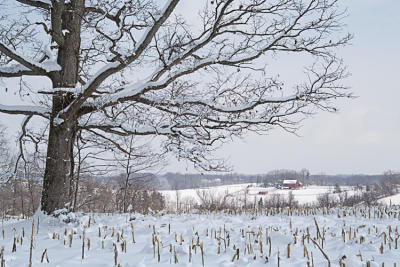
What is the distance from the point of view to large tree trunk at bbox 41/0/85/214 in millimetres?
6309

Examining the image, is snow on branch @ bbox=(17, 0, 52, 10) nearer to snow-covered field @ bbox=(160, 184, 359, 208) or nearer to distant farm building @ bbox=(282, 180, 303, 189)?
snow-covered field @ bbox=(160, 184, 359, 208)

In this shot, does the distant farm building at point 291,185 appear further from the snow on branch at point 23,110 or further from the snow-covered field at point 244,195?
the snow on branch at point 23,110

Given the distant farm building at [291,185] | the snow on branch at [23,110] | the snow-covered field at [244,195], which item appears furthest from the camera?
the distant farm building at [291,185]

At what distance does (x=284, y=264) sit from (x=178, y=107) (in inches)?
198

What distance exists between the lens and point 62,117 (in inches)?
255

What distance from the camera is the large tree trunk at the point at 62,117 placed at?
6.31 meters

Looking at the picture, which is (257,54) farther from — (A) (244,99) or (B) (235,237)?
(B) (235,237)

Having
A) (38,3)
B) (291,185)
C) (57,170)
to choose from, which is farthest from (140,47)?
(291,185)

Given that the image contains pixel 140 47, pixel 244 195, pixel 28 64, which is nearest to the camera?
pixel 140 47

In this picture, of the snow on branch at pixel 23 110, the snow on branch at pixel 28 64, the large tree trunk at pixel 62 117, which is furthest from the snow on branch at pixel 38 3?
the snow on branch at pixel 23 110

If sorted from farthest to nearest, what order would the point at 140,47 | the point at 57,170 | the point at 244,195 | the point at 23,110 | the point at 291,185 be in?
1. the point at 291,185
2. the point at 244,195
3. the point at 23,110
4. the point at 57,170
5. the point at 140,47

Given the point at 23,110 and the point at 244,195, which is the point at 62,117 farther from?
the point at 244,195

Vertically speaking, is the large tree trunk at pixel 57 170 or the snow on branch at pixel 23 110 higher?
the snow on branch at pixel 23 110

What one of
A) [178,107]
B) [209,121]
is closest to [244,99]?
[209,121]
